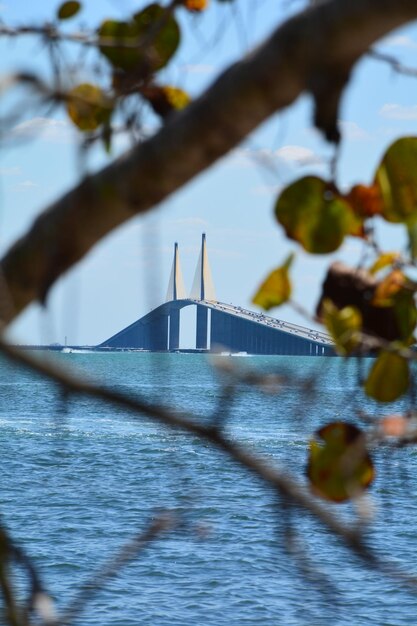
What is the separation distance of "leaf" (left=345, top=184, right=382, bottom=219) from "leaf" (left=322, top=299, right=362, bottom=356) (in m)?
0.07

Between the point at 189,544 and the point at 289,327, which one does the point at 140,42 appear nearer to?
the point at 289,327

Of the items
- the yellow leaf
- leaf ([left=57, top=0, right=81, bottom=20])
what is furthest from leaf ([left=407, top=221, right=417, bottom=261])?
leaf ([left=57, top=0, right=81, bottom=20])

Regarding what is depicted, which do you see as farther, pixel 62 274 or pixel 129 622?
pixel 129 622

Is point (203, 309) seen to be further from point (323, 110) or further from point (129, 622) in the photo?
point (323, 110)

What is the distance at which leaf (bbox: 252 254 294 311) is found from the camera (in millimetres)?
771

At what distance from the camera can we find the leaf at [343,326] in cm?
78

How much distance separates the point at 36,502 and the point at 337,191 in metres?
13.8

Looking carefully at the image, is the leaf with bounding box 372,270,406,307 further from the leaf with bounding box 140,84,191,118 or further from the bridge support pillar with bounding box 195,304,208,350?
the bridge support pillar with bounding box 195,304,208,350

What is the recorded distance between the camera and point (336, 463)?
0.76 metres

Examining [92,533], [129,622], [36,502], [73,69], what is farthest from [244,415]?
[73,69]

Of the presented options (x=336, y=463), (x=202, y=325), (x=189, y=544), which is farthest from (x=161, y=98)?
(x=202, y=325)

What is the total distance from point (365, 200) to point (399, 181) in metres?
0.04

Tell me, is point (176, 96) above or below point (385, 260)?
above

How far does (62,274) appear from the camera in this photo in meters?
0.73
